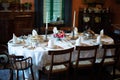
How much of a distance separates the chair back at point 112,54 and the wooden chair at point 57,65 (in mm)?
662

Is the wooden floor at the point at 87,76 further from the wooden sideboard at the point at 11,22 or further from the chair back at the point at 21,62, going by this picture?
the wooden sideboard at the point at 11,22

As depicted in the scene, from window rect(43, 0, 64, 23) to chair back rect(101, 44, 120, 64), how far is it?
332 cm

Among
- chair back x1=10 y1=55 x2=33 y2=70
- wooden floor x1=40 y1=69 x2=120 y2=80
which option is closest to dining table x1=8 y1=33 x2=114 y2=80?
chair back x1=10 y1=55 x2=33 y2=70

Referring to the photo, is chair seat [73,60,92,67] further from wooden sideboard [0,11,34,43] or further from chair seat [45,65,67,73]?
wooden sideboard [0,11,34,43]

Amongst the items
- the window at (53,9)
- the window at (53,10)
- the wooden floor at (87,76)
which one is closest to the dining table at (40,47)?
the wooden floor at (87,76)

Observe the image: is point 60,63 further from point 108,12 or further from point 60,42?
point 108,12

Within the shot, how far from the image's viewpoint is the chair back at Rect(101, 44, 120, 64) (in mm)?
3691

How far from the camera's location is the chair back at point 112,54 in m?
3.69

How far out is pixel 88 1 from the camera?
699 centimetres

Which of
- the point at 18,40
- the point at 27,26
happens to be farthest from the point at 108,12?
the point at 18,40

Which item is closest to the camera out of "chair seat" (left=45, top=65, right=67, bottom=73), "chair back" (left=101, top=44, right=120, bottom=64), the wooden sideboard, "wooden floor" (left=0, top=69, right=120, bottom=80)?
"chair seat" (left=45, top=65, right=67, bottom=73)

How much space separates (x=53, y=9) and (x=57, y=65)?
11.9ft

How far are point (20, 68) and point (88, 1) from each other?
14.1 ft

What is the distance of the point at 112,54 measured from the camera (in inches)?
159
